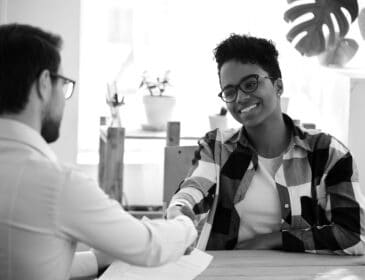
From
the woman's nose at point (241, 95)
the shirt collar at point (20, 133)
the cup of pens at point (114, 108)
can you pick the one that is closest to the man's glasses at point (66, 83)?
the shirt collar at point (20, 133)

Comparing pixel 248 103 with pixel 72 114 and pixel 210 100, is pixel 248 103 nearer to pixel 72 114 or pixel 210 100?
pixel 72 114

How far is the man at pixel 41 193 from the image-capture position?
3.26 feet

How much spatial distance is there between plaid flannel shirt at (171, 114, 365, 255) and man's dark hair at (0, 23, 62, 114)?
→ 2.34 feet

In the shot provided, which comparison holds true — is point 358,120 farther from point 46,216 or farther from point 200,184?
point 46,216

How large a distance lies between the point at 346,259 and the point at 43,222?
0.89m

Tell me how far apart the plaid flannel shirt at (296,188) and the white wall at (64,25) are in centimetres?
197

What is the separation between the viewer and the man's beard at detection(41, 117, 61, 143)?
1089 millimetres

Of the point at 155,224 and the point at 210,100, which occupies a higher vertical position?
the point at 210,100

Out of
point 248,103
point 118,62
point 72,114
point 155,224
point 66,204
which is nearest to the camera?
point 66,204

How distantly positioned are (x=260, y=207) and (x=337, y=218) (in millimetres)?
220

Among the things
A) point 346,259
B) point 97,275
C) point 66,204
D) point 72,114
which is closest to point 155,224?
point 66,204

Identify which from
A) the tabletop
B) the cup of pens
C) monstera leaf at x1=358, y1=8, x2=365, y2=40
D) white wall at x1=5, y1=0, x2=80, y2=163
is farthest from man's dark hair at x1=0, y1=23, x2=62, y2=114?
monstera leaf at x1=358, y1=8, x2=365, y2=40

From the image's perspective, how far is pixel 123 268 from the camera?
143 cm

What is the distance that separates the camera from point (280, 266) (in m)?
1.49
